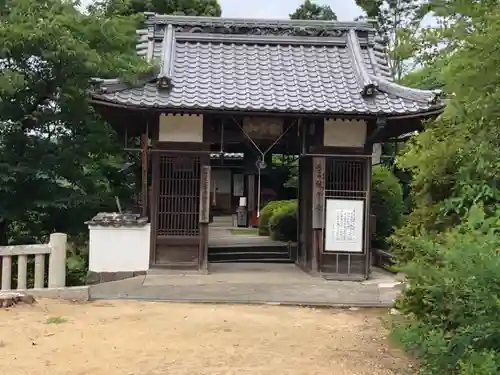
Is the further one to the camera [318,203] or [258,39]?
[258,39]

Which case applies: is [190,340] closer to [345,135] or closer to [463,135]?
[463,135]

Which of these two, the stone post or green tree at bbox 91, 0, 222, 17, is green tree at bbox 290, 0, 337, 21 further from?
the stone post

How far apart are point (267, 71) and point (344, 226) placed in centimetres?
379

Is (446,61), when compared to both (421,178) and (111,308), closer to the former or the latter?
(421,178)

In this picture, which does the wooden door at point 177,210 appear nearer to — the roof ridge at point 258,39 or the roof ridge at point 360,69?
the roof ridge at point 258,39

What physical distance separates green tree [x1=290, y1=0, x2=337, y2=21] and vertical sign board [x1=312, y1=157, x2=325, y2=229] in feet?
99.2

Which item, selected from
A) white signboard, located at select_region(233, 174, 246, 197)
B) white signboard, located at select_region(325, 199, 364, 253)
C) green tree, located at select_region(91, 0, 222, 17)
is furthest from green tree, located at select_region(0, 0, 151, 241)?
white signboard, located at select_region(233, 174, 246, 197)

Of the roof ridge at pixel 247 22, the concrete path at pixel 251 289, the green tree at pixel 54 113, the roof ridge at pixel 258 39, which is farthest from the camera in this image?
the roof ridge at pixel 247 22

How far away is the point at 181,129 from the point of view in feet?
39.2

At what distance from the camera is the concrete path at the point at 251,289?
9.48 m

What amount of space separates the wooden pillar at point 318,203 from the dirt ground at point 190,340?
3056 mm

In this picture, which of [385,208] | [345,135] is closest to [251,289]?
[345,135]

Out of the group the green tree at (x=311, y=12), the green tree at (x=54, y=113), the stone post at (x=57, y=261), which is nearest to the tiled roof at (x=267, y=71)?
the green tree at (x=54, y=113)

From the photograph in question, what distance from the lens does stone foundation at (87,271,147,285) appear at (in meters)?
11.4
